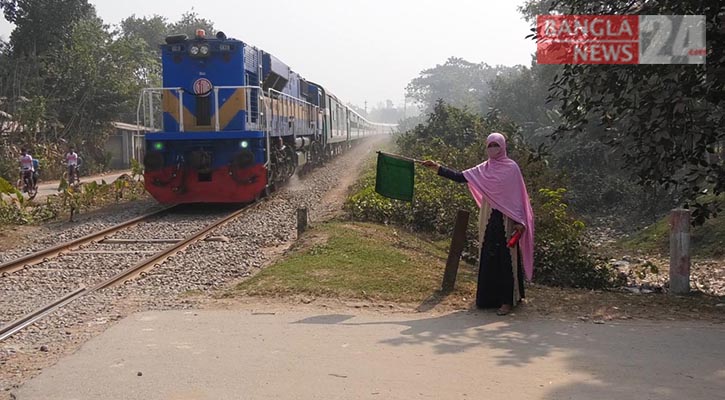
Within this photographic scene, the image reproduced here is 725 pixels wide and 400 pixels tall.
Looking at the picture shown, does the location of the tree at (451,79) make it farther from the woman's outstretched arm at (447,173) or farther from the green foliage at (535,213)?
the woman's outstretched arm at (447,173)

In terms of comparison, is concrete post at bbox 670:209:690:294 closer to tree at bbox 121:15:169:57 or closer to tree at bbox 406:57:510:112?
tree at bbox 121:15:169:57

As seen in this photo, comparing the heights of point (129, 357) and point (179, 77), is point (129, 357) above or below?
below

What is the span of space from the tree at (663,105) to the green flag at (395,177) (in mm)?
2141

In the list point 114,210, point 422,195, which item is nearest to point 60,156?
point 114,210

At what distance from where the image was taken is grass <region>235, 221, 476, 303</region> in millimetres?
7316

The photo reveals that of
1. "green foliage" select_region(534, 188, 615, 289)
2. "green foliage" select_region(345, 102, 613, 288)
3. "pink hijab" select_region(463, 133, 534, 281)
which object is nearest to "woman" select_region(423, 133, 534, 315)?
"pink hijab" select_region(463, 133, 534, 281)

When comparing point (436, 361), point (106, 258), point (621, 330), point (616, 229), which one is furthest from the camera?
point (616, 229)

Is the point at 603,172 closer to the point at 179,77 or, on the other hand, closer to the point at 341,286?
the point at 179,77

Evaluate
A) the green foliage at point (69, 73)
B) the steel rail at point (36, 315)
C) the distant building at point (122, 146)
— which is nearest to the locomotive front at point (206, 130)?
the steel rail at point (36, 315)

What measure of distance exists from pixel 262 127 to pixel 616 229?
11.2 meters

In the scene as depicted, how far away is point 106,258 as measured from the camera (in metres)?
9.85

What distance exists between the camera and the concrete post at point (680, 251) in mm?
7934

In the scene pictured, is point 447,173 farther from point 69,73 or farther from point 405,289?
point 69,73

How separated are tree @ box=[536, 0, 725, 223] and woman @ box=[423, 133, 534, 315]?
61.7 inches
